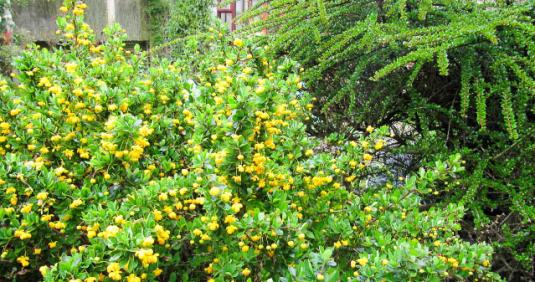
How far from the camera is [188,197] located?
1746 mm

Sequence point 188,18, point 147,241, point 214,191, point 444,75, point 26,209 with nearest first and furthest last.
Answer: point 147,241, point 214,191, point 26,209, point 444,75, point 188,18

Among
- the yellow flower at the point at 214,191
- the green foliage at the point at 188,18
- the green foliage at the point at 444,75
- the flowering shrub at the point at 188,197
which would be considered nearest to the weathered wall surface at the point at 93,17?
the green foliage at the point at 188,18

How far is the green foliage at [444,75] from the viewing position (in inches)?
94.6

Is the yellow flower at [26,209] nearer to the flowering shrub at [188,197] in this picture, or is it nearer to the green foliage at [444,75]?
the flowering shrub at [188,197]

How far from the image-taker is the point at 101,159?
5.85ft

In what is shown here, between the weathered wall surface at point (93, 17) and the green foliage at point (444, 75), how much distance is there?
217 inches

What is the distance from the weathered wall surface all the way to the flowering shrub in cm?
578

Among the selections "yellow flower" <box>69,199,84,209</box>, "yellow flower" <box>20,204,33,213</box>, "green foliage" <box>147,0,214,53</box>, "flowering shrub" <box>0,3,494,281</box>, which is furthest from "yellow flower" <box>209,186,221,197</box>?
"green foliage" <box>147,0,214,53</box>

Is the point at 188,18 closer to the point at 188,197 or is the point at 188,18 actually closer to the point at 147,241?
the point at 188,197

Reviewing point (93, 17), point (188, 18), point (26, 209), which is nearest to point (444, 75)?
point (26, 209)

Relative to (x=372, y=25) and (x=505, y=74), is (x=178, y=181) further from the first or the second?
(x=505, y=74)

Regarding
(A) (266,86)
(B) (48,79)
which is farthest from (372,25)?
(B) (48,79)

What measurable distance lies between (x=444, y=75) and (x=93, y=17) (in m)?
7.53

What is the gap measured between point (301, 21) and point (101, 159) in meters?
1.55
